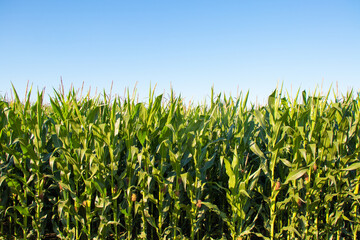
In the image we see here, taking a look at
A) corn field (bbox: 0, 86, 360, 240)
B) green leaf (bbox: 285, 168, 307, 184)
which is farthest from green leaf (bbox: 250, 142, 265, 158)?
green leaf (bbox: 285, 168, 307, 184)

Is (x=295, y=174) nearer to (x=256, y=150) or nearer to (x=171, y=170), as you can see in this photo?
(x=256, y=150)

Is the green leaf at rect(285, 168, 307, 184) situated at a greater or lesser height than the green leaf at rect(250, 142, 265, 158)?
lesser

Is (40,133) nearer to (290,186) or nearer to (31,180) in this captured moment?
(31,180)

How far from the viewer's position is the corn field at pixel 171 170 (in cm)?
295

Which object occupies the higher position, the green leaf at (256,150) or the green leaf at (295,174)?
the green leaf at (256,150)

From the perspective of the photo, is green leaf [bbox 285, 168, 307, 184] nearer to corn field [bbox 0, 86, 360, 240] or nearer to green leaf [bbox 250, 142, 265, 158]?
corn field [bbox 0, 86, 360, 240]

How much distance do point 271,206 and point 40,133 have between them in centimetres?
278

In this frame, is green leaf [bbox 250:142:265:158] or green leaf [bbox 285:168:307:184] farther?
green leaf [bbox 250:142:265:158]

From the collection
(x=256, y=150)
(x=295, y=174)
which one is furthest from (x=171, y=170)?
(x=295, y=174)

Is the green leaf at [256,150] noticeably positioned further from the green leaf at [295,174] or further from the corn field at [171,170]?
the green leaf at [295,174]

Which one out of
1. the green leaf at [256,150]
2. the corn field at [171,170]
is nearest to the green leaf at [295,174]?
the corn field at [171,170]

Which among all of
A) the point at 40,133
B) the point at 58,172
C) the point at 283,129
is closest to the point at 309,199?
the point at 283,129

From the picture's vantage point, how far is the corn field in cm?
295

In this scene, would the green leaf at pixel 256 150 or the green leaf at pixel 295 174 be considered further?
the green leaf at pixel 256 150
